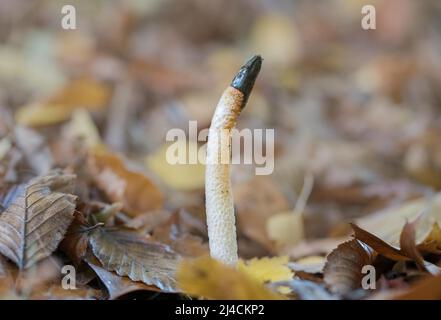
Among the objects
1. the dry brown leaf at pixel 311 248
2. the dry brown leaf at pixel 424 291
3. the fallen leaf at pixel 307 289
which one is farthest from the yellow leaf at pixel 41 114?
the dry brown leaf at pixel 424 291

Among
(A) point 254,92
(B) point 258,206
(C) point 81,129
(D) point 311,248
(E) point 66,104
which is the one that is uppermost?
(A) point 254,92

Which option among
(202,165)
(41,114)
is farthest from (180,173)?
(41,114)

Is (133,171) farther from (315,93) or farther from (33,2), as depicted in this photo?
(33,2)

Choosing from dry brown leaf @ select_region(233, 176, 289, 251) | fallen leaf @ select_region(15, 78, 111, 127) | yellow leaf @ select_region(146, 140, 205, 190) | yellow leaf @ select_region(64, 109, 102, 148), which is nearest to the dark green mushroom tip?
dry brown leaf @ select_region(233, 176, 289, 251)

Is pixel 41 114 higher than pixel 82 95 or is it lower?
lower

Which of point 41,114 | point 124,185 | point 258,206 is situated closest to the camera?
point 124,185

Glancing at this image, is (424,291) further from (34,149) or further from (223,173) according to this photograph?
(34,149)
